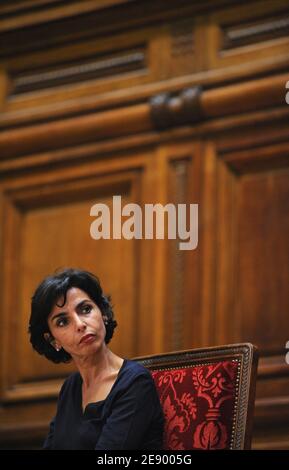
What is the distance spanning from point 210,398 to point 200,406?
0.11 ft

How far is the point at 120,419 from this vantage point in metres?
2.31

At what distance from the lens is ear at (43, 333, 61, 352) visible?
2.58 metres

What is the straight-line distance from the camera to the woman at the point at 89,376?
2.34 meters

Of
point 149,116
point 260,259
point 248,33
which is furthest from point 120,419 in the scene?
point 248,33

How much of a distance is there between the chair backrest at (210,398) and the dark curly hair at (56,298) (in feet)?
0.77

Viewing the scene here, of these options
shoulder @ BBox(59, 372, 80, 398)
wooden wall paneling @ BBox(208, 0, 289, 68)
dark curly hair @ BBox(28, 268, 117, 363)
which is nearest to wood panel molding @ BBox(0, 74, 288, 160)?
wooden wall paneling @ BBox(208, 0, 289, 68)

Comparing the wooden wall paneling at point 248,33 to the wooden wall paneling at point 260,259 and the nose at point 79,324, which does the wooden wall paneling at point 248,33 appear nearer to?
the wooden wall paneling at point 260,259

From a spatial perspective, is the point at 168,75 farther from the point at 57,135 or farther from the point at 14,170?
the point at 14,170

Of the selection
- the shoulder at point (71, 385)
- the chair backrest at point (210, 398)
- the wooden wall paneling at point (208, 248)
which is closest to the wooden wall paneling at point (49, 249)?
the wooden wall paneling at point (208, 248)

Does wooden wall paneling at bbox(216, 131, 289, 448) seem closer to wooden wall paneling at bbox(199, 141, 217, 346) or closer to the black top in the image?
wooden wall paneling at bbox(199, 141, 217, 346)

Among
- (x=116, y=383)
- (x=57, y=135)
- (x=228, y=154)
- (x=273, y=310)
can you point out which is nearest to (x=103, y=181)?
(x=57, y=135)
